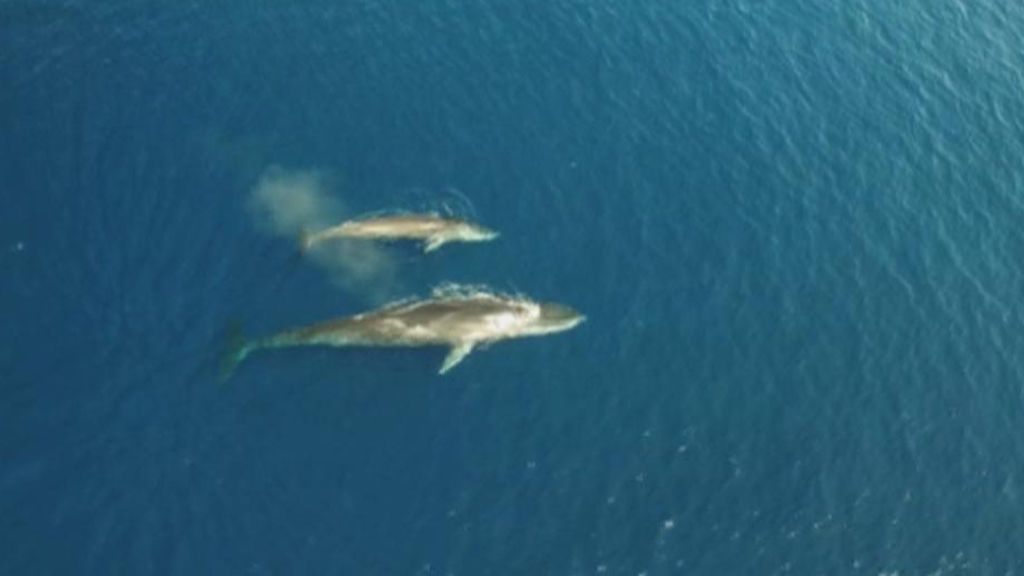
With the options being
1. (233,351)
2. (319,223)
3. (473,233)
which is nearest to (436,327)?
(473,233)

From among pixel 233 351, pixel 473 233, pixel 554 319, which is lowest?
pixel 554 319

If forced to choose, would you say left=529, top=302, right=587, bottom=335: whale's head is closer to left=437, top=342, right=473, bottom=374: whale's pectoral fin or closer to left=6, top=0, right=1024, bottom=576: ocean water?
left=6, top=0, right=1024, bottom=576: ocean water

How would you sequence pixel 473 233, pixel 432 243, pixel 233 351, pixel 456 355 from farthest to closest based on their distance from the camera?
pixel 473 233
pixel 432 243
pixel 456 355
pixel 233 351

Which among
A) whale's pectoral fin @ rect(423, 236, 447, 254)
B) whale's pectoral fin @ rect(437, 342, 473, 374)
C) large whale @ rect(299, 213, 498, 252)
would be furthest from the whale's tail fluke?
whale's pectoral fin @ rect(423, 236, 447, 254)

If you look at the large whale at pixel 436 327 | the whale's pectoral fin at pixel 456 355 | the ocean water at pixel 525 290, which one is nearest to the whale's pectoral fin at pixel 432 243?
the ocean water at pixel 525 290

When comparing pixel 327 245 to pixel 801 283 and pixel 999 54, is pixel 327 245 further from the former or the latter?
pixel 999 54

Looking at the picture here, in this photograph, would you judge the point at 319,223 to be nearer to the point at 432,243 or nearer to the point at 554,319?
the point at 432,243

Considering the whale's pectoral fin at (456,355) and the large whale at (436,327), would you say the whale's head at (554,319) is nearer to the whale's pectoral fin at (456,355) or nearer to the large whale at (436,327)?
the large whale at (436,327)
